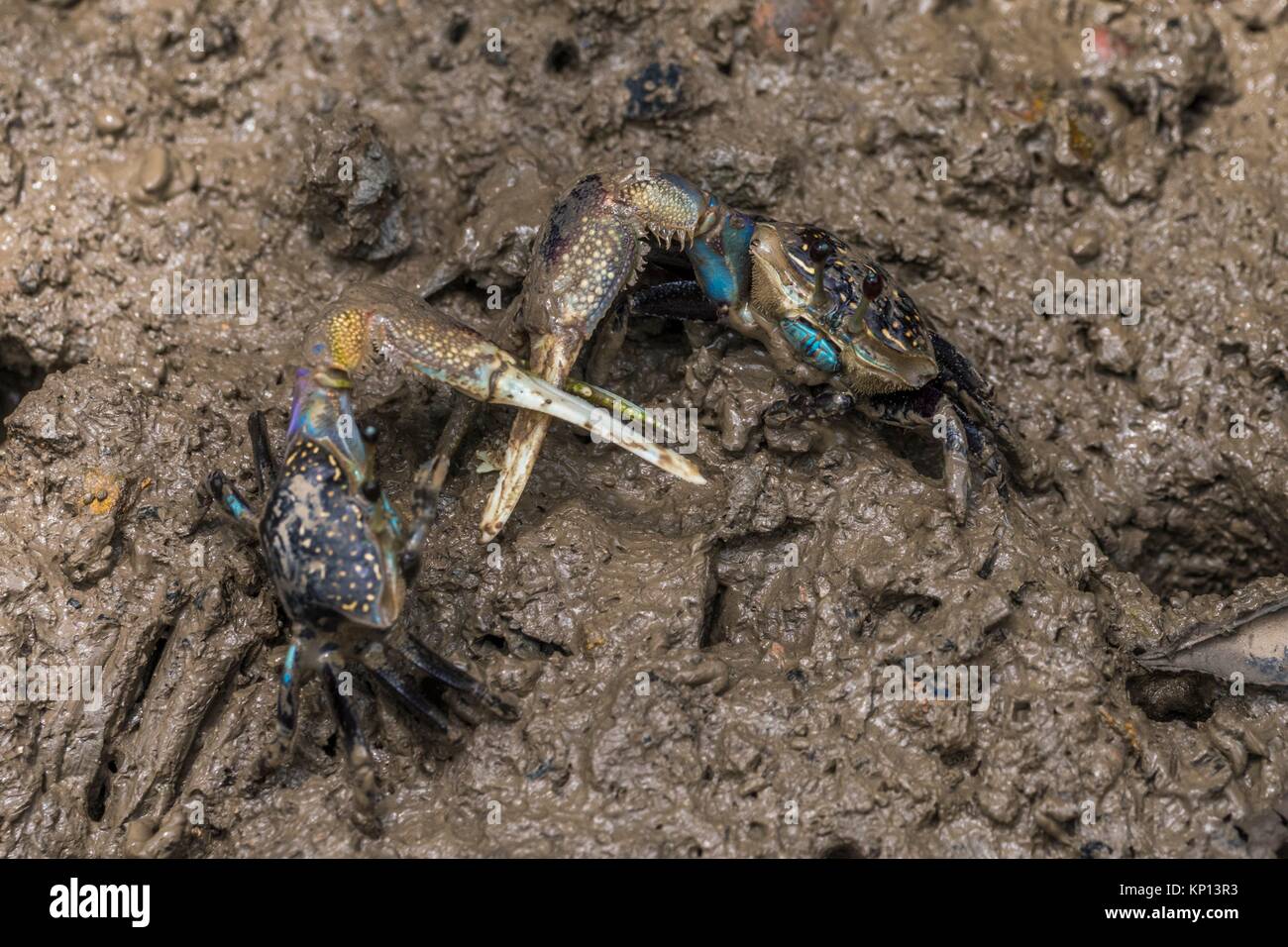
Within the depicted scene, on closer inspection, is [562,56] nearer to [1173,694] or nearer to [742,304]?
[742,304]

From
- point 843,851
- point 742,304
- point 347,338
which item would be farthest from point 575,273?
point 843,851

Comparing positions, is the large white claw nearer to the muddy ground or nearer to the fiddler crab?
the fiddler crab

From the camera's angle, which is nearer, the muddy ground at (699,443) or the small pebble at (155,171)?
the muddy ground at (699,443)

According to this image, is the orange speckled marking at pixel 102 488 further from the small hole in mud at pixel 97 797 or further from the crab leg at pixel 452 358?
the crab leg at pixel 452 358

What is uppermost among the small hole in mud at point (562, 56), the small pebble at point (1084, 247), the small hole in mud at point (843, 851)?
the small hole in mud at point (562, 56)

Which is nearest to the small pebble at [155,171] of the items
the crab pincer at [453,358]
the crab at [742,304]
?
the crab pincer at [453,358]

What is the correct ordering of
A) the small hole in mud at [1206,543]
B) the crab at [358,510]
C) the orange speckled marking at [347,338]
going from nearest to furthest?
the crab at [358,510]
the orange speckled marking at [347,338]
the small hole in mud at [1206,543]
